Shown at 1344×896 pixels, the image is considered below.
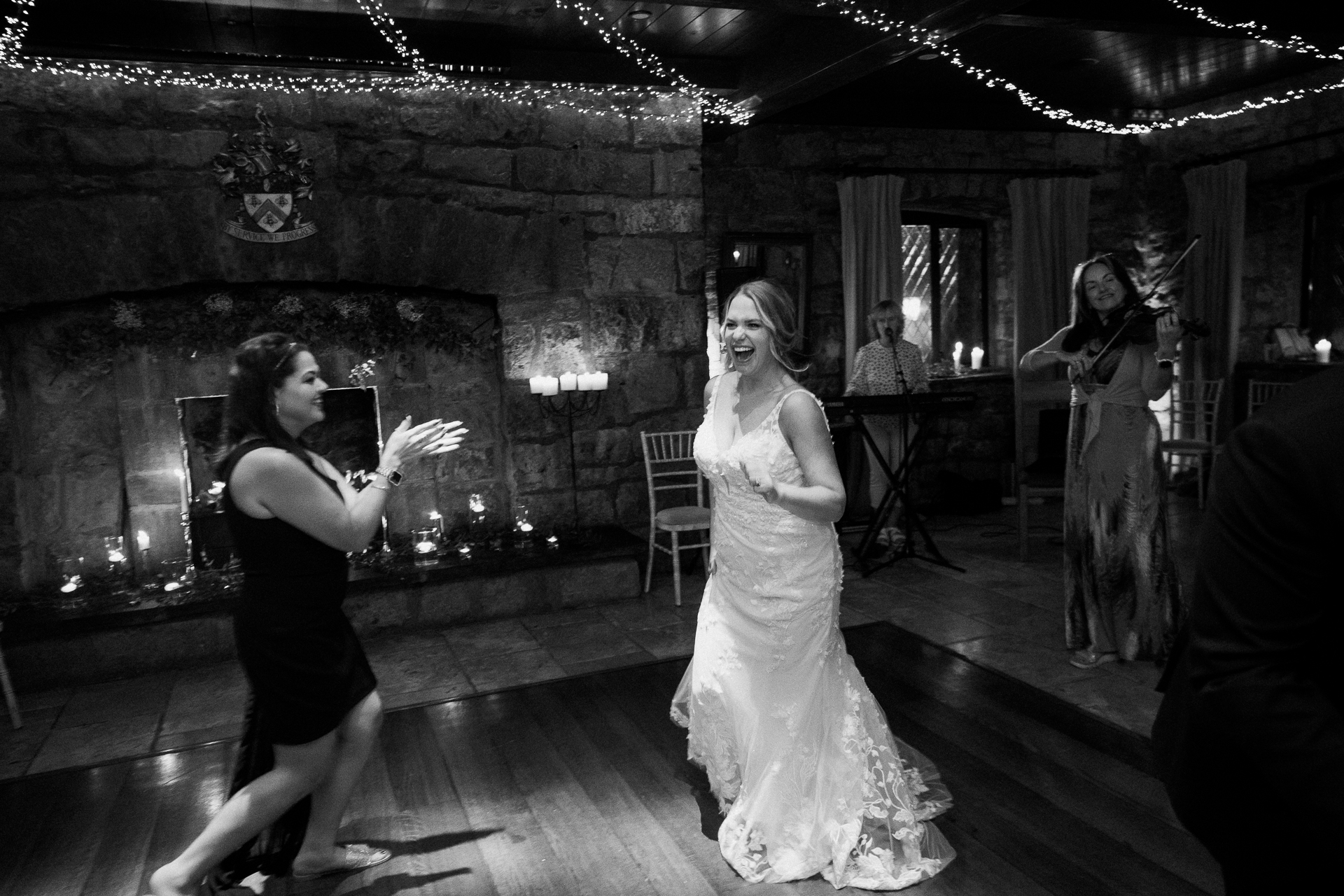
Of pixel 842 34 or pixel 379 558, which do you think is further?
pixel 379 558

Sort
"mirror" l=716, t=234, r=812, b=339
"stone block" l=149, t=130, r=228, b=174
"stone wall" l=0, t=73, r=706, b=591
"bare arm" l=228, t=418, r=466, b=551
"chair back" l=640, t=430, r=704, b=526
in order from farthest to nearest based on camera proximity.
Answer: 1. "mirror" l=716, t=234, r=812, b=339
2. "chair back" l=640, t=430, r=704, b=526
3. "stone block" l=149, t=130, r=228, b=174
4. "stone wall" l=0, t=73, r=706, b=591
5. "bare arm" l=228, t=418, r=466, b=551

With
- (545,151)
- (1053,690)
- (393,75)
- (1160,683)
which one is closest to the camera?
(1160,683)

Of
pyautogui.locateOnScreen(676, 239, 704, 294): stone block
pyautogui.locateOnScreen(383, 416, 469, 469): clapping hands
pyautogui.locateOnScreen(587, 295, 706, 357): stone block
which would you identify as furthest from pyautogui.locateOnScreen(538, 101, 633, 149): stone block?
pyautogui.locateOnScreen(383, 416, 469, 469): clapping hands

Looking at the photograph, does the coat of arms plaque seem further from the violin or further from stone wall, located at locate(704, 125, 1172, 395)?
the violin

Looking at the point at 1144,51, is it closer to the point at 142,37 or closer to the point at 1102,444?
the point at 1102,444

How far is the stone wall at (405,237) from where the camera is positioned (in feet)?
15.8

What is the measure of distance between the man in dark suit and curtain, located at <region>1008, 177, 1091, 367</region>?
7.13 m

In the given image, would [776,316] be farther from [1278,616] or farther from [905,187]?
[905,187]

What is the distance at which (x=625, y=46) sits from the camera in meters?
5.43

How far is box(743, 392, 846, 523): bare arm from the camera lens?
260 cm

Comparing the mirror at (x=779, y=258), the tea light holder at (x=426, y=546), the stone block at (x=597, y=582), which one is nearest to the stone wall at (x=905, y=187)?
the mirror at (x=779, y=258)

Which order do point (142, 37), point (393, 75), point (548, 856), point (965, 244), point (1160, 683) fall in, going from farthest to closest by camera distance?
point (965, 244) < point (393, 75) < point (142, 37) < point (548, 856) < point (1160, 683)

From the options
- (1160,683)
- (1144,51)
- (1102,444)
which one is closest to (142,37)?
(1102,444)

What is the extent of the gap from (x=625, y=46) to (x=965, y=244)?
12.8 feet
